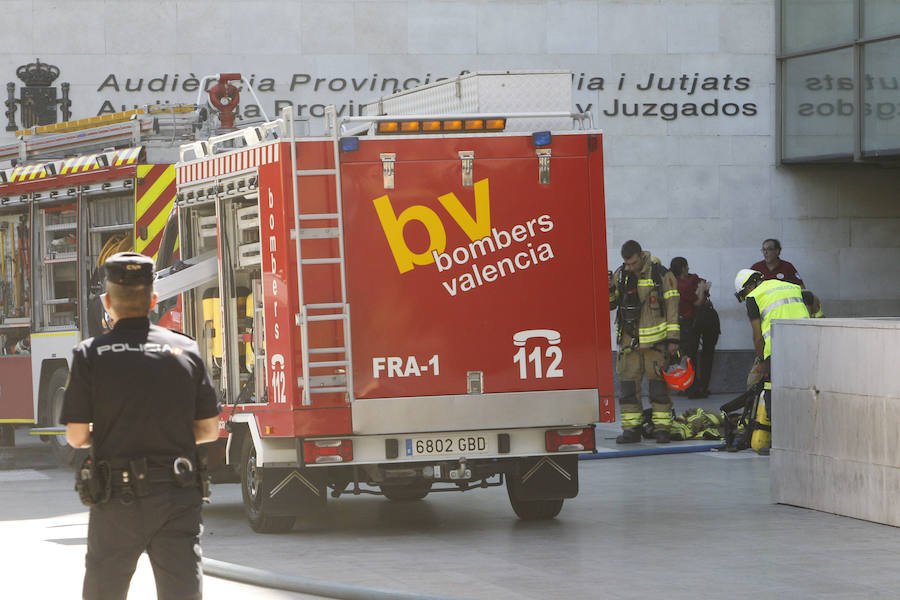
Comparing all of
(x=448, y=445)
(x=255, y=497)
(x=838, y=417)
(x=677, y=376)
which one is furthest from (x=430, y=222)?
(x=677, y=376)

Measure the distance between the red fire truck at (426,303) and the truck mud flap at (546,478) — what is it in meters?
0.01

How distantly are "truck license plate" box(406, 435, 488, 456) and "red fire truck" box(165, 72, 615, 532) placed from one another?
12 millimetres

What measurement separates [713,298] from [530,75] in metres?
13.4

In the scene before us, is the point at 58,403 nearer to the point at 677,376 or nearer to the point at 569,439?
the point at 677,376

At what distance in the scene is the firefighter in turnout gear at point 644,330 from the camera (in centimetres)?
1593

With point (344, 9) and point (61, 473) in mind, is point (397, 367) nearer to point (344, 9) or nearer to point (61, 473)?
point (61, 473)

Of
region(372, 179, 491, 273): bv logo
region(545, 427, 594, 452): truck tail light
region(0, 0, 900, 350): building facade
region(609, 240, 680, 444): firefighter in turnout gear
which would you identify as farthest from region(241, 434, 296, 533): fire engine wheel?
region(0, 0, 900, 350): building facade

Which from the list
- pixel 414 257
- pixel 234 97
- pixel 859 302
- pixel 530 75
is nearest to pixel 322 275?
pixel 414 257

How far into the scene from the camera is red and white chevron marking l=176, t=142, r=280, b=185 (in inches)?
409

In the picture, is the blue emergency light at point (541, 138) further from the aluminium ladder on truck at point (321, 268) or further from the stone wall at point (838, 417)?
the stone wall at point (838, 417)

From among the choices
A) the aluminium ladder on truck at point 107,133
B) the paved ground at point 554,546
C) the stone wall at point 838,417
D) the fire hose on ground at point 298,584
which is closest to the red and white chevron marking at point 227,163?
the paved ground at point 554,546

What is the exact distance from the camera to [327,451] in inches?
403

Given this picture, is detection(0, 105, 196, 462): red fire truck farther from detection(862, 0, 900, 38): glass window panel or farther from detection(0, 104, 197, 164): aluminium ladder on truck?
detection(862, 0, 900, 38): glass window panel

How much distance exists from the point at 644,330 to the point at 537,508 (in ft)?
17.0
